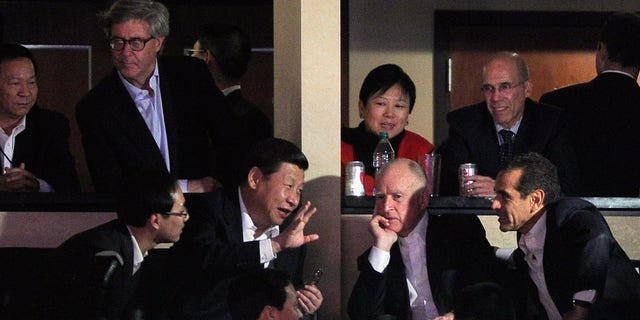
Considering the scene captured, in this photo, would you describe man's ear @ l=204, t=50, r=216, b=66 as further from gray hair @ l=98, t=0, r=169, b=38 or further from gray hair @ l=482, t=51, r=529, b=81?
gray hair @ l=482, t=51, r=529, b=81

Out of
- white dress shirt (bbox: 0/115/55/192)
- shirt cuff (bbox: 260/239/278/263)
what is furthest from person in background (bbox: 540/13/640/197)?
white dress shirt (bbox: 0/115/55/192)

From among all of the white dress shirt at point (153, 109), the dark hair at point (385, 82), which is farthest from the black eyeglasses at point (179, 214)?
the dark hair at point (385, 82)

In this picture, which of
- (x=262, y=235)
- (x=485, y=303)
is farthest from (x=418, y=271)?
(x=262, y=235)

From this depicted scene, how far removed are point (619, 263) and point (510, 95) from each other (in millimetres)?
1058

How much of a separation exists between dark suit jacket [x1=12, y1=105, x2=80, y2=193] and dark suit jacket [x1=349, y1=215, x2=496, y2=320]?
4.09 feet

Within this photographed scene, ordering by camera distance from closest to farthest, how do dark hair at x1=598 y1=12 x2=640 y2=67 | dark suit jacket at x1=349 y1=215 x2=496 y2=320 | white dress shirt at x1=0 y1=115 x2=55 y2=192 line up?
dark suit jacket at x1=349 y1=215 x2=496 y2=320
white dress shirt at x1=0 y1=115 x2=55 y2=192
dark hair at x1=598 y1=12 x2=640 y2=67

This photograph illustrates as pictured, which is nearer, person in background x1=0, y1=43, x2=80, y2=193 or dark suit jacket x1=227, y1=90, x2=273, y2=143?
person in background x1=0, y1=43, x2=80, y2=193

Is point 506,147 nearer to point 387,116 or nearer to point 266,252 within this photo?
point 387,116

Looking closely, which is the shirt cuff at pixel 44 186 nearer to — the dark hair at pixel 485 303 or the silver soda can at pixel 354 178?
the silver soda can at pixel 354 178

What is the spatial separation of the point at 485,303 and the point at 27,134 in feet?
6.28

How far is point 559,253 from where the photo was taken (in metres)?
4.32

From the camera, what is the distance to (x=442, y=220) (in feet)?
15.3

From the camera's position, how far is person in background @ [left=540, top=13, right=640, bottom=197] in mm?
5402

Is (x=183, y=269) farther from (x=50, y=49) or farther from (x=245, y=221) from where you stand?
(x=50, y=49)
